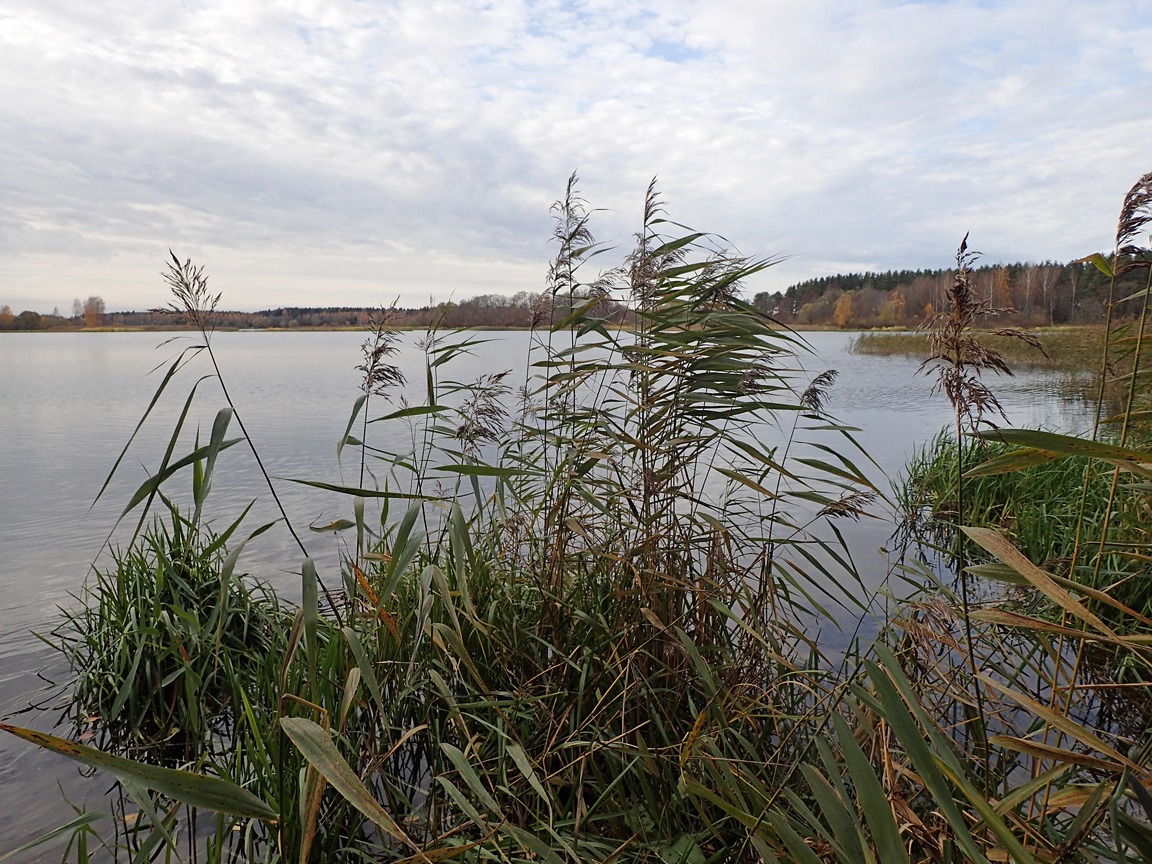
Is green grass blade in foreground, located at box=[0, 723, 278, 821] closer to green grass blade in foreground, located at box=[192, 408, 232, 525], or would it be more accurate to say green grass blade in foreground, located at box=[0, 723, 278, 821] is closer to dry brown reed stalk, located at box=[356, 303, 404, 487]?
green grass blade in foreground, located at box=[192, 408, 232, 525]

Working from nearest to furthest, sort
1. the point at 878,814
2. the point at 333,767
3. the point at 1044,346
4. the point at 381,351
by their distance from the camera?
1. the point at 878,814
2. the point at 333,767
3. the point at 381,351
4. the point at 1044,346

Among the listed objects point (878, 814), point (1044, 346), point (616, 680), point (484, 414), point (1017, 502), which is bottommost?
point (1017, 502)

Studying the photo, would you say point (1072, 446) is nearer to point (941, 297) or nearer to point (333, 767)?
point (941, 297)

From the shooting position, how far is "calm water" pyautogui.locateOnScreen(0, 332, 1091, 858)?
14.2 ft

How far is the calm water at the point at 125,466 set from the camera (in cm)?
434

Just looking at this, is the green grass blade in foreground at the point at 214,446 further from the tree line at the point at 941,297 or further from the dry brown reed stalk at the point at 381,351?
the tree line at the point at 941,297

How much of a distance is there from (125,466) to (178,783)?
12.8 metres

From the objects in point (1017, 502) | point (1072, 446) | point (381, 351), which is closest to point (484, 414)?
point (381, 351)

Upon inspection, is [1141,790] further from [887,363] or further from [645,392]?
[887,363]

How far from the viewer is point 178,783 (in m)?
1.28

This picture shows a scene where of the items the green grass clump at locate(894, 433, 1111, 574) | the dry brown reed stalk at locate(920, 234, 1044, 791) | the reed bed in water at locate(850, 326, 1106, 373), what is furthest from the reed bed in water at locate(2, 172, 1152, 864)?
the reed bed in water at locate(850, 326, 1106, 373)

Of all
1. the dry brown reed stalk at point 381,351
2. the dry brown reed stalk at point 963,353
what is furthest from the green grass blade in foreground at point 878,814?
the dry brown reed stalk at point 381,351

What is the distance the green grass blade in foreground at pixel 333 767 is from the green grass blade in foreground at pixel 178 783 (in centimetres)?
12

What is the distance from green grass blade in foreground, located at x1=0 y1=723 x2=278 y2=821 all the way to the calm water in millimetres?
2768
